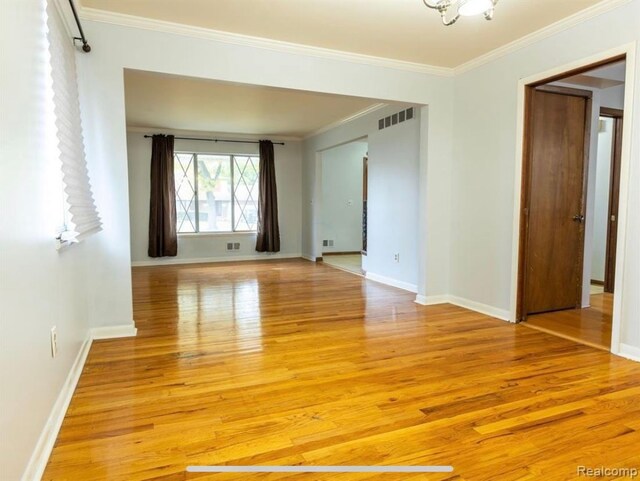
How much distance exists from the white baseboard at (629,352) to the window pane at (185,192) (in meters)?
7.00

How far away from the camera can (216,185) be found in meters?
8.28

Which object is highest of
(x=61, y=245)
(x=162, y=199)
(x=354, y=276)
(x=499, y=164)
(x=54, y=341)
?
(x=499, y=164)

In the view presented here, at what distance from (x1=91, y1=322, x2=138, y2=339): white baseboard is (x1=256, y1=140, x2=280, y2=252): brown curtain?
500 cm

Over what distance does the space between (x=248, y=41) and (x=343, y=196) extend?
5.89m

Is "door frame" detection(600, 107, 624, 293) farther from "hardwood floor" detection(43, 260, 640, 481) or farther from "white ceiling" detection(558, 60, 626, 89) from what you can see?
"hardwood floor" detection(43, 260, 640, 481)

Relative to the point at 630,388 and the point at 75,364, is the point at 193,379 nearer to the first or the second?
the point at 75,364

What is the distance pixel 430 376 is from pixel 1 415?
2163mm

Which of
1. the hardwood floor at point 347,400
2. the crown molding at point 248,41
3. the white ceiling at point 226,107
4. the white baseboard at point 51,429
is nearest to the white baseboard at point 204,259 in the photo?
the white ceiling at point 226,107

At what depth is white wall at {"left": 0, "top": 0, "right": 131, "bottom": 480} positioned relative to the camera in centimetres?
139

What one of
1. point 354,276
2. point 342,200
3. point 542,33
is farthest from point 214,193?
point 542,33

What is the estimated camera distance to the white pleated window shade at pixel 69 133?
90.4 inches

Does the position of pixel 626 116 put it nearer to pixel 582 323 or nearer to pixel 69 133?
Result: pixel 582 323

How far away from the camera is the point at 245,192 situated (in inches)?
335

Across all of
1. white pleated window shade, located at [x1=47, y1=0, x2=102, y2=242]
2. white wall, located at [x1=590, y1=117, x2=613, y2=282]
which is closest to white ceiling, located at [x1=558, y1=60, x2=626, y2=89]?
white wall, located at [x1=590, y1=117, x2=613, y2=282]
